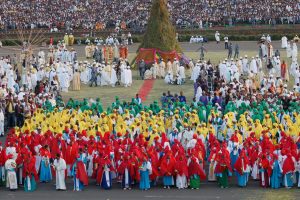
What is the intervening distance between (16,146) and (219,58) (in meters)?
24.6

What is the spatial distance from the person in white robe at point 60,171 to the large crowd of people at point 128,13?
125 feet

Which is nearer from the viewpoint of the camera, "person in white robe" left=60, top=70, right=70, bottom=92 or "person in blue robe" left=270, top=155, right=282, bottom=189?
"person in blue robe" left=270, top=155, right=282, bottom=189

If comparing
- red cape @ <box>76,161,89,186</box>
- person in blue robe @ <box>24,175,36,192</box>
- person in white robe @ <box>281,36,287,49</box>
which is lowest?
person in blue robe @ <box>24,175,36,192</box>

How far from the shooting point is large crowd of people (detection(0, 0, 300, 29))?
2393 inches

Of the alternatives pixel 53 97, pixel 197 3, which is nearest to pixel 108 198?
pixel 53 97

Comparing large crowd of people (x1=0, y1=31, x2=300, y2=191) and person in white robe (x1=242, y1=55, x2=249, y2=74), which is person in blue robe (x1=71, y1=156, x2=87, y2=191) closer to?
large crowd of people (x1=0, y1=31, x2=300, y2=191)

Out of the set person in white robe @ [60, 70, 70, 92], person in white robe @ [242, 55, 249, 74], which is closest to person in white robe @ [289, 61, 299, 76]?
person in white robe @ [242, 55, 249, 74]

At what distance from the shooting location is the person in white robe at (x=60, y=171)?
2297 cm

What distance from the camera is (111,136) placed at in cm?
2442

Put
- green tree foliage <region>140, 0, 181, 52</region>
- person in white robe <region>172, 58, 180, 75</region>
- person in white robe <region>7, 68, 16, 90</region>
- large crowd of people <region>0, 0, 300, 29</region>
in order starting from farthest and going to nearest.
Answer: large crowd of people <region>0, 0, 300, 29</region>
green tree foliage <region>140, 0, 181, 52</region>
person in white robe <region>172, 58, 180, 75</region>
person in white robe <region>7, 68, 16, 90</region>

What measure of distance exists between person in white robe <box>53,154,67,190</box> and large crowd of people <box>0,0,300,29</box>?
3796 centimetres

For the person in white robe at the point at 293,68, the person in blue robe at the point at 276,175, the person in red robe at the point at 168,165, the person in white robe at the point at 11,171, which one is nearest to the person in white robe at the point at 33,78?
the person in white robe at the point at 293,68

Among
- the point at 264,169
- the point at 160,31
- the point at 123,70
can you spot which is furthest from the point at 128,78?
the point at 264,169

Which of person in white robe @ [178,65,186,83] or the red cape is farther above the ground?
person in white robe @ [178,65,186,83]
